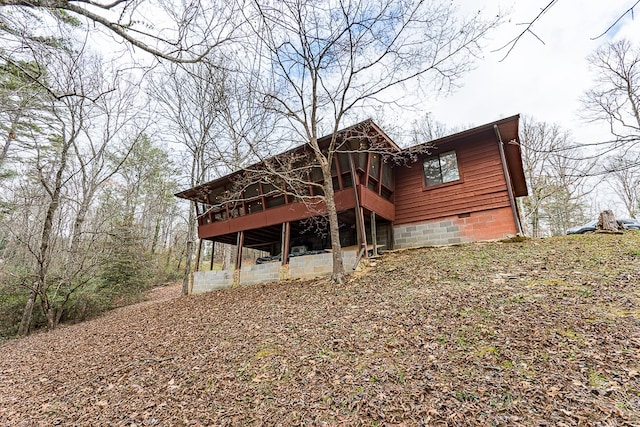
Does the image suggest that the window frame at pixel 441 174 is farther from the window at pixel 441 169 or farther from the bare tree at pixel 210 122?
the bare tree at pixel 210 122

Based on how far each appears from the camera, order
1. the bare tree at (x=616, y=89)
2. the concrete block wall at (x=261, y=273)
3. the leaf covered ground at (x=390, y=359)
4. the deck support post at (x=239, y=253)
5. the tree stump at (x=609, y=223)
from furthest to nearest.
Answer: the deck support post at (x=239, y=253) → the concrete block wall at (x=261, y=273) → the tree stump at (x=609, y=223) → the bare tree at (x=616, y=89) → the leaf covered ground at (x=390, y=359)

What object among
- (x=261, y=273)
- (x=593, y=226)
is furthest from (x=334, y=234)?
(x=593, y=226)

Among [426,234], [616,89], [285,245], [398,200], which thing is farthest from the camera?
[398,200]

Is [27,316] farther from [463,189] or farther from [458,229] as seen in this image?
[463,189]

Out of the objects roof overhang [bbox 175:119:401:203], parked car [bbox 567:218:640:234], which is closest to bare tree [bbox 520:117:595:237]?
parked car [bbox 567:218:640:234]

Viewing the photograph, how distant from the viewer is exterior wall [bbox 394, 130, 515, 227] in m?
9.19

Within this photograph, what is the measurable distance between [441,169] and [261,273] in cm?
786

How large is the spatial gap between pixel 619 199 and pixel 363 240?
2376 centimetres

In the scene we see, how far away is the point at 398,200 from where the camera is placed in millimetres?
10969

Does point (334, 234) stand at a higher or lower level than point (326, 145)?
lower

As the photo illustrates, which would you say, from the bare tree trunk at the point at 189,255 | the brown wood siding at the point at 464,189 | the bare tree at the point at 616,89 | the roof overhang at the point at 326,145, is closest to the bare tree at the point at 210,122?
the bare tree trunk at the point at 189,255

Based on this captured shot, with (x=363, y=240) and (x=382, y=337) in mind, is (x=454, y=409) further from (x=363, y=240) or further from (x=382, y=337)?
(x=363, y=240)

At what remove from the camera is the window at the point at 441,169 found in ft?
33.1

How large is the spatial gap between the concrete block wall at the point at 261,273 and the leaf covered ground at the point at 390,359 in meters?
3.21
